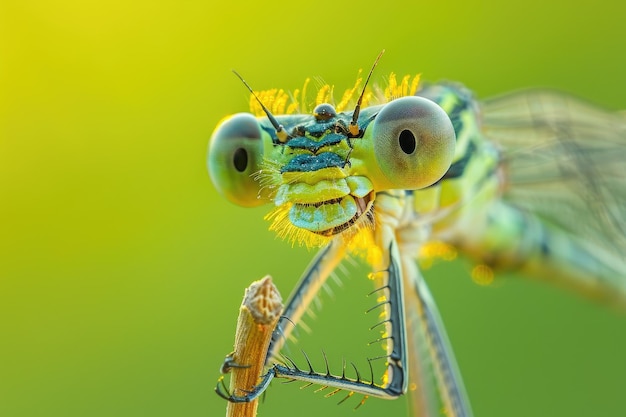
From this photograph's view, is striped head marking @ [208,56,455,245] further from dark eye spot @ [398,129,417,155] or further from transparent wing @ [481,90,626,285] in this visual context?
transparent wing @ [481,90,626,285]

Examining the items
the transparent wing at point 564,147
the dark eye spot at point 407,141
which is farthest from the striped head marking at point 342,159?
the transparent wing at point 564,147

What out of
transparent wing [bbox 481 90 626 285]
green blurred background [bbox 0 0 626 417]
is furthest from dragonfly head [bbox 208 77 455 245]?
green blurred background [bbox 0 0 626 417]

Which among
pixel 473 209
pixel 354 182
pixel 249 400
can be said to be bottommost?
pixel 249 400

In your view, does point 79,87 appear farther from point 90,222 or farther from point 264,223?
point 264,223

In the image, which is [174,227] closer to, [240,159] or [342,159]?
[240,159]

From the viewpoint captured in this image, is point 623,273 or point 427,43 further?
point 427,43

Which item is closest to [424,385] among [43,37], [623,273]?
[623,273]

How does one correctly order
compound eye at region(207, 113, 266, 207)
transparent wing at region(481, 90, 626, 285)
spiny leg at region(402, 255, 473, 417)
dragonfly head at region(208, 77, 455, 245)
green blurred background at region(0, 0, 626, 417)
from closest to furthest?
dragonfly head at region(208, 77, 455, 245) → compound eye at region(207, 113, 266, 207) → spiny leg at region(402, 255, 473, 417) → transparent wing at region(481, 90, 626, 285) → green blurred background at region(0, 0, 626, 417)
